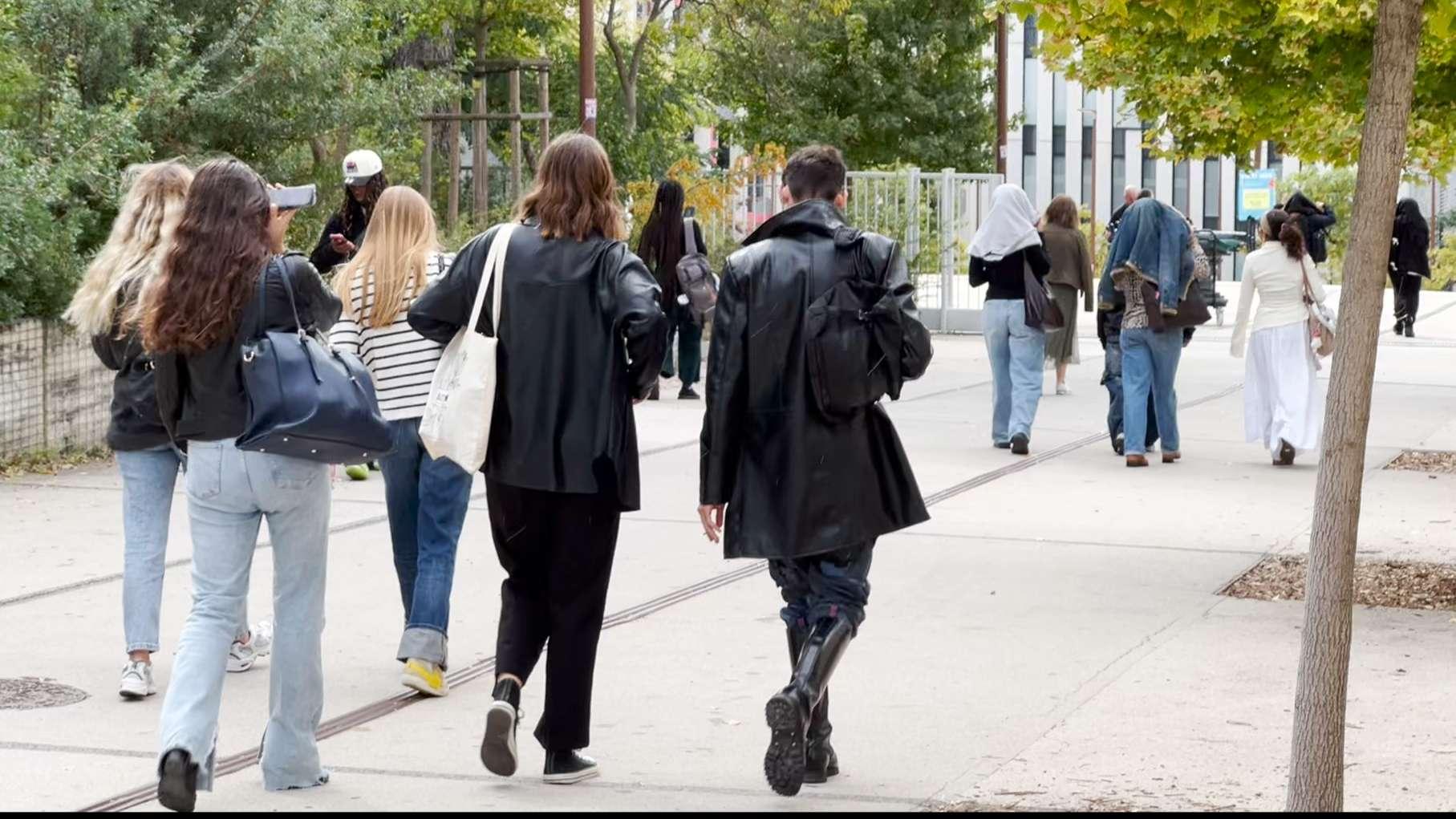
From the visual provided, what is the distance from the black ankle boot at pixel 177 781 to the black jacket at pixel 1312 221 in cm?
1225

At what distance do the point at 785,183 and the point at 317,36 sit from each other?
367 inches

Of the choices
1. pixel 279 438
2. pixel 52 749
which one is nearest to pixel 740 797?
pixel 279 438

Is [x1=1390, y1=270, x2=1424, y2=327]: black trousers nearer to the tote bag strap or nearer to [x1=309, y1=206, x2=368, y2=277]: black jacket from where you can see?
[x1=309, y1=206, x2=368, y2=277]: black jacket

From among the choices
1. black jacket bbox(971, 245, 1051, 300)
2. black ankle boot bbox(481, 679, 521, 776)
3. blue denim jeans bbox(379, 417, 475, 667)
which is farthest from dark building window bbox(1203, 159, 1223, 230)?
black ankle boot bbox(481, 679, 521, 776)

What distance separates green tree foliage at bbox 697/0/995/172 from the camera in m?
38.2

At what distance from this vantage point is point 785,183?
241 inches

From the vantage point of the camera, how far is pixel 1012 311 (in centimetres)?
1442

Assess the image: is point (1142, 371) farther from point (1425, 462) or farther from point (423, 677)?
point (423, 677)

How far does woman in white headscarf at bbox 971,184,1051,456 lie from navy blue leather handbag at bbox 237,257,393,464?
8.99 meters

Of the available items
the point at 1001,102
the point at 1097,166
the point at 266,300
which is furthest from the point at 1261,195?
the point at 266,300

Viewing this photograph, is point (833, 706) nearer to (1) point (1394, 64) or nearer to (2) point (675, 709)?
(2) point (675, 709)

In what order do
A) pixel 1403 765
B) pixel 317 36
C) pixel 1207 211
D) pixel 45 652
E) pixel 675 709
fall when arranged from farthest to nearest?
1. pixel 1207 211
2. pixel 317 36
3. pixel 45 652
4. pixel 675 709
5. pixel 1403 765

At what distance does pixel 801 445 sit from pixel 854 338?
0.34 m

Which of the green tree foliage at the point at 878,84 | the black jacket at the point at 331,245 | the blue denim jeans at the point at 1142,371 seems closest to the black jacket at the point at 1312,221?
the blue denim jeans at the point at 1142,371
